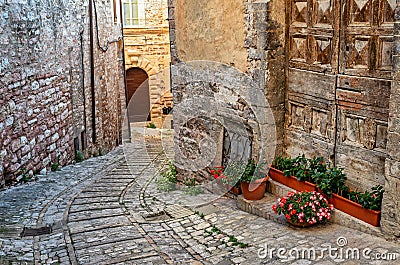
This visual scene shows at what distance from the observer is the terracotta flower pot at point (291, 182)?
5677 mm

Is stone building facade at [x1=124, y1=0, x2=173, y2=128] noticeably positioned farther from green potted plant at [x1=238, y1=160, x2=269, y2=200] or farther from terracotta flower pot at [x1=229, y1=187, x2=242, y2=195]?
green potted plant at [x1=238, y1=160, x2=269, y2=200]

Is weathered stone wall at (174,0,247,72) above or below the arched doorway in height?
above

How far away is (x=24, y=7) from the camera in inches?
344

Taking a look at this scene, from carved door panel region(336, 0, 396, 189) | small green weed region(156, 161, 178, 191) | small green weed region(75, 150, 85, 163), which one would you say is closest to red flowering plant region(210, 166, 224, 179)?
small green weed region(156, 161, 178, 191)

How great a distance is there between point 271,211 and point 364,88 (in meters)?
1.79

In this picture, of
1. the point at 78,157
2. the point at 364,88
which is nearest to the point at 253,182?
the point at 364,88

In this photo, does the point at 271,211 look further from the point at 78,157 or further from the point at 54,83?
the point at 78,157

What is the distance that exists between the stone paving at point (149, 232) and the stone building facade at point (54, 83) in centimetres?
103

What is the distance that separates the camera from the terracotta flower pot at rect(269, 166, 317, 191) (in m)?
5.68

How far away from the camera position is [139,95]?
2055 cm

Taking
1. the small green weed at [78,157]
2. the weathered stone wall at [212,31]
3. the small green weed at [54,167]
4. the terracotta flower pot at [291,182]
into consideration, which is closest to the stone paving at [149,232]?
the terracotta flower pot at [291,182]

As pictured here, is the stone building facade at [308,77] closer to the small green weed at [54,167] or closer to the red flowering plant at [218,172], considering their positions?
the red flowering plant at [218,172]

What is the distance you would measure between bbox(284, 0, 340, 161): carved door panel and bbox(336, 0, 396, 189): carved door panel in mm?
132

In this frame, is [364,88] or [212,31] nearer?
[364,88]
